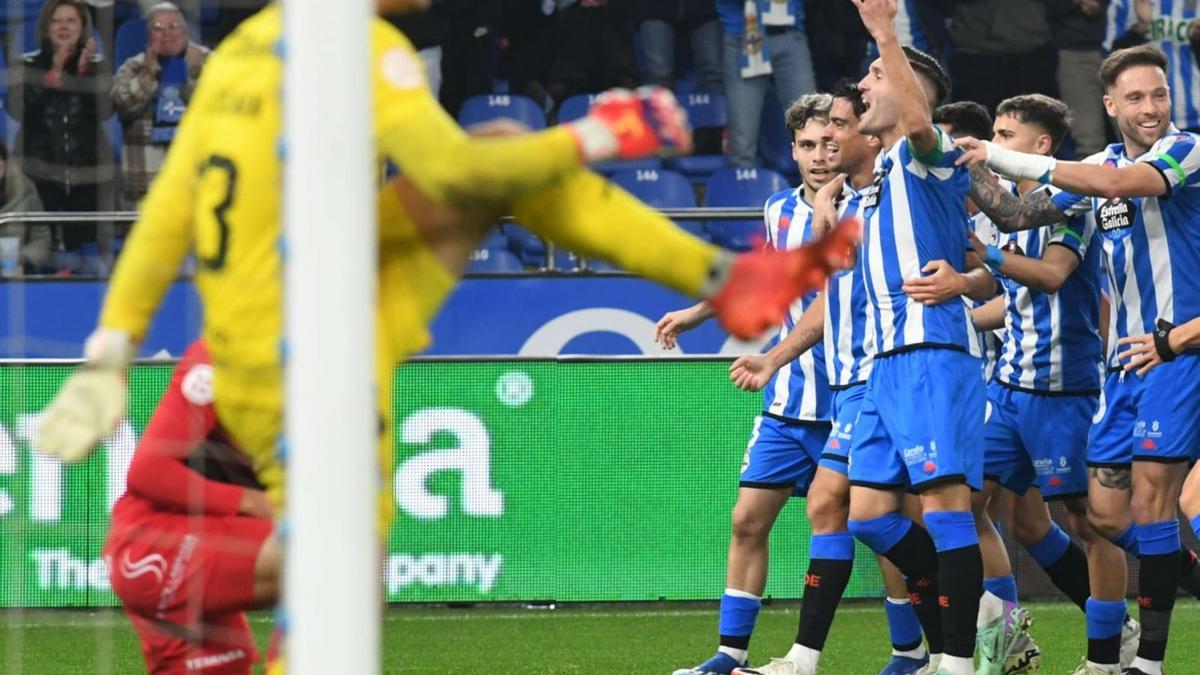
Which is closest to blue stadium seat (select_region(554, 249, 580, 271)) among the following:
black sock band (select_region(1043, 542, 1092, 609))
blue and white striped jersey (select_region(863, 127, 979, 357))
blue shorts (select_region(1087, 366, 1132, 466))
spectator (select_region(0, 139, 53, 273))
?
spectator (select_region(0, 139, 53, 273))

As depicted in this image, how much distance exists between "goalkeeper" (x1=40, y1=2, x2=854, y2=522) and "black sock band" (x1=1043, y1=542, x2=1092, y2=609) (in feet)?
13.5

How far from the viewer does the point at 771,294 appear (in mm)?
3275

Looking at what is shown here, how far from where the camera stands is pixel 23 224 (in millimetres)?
9016

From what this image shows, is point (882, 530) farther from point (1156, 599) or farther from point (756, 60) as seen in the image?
point (756, 60)

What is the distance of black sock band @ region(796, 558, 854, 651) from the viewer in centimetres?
657

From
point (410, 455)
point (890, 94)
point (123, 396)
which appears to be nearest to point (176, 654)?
point (123, 396)

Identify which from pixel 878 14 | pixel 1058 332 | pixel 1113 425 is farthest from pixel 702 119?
pixel 878 14

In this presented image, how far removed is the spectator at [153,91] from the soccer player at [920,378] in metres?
3.44

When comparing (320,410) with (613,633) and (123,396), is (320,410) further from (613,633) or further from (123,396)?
(613,633)

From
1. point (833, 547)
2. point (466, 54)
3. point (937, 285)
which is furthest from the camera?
point (466, 54)

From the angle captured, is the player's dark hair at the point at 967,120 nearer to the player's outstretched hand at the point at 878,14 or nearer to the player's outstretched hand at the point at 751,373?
the player's outstretched hand at the point at 751,373

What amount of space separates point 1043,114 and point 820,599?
6.28ft

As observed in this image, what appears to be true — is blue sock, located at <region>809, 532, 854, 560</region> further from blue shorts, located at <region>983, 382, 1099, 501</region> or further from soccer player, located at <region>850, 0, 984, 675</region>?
blue shorts, located at <region>983, 382, 1099, 501</region>

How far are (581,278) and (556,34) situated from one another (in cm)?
280
